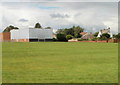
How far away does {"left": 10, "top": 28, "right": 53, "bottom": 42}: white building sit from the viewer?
73.0 m

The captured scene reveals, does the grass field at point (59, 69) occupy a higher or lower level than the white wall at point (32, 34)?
lower

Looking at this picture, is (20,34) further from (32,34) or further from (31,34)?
(32,34)

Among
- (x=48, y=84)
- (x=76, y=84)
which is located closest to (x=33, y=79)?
(x=48, y=84)

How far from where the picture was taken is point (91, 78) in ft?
28.2

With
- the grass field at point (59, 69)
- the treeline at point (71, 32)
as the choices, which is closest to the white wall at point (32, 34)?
the treeline at point (71, 32)

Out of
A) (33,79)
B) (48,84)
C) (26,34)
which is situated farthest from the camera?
(26,34)

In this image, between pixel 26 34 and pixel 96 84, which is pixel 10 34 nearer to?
pixel 26 34

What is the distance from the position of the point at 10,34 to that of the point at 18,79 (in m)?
70.7

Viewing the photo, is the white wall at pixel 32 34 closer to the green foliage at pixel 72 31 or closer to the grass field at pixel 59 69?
the green foliage at pixel 72 31

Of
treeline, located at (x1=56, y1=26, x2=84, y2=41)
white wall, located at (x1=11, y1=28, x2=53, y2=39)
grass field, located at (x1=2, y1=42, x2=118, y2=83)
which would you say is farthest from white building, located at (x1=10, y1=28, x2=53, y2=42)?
grass field, located at (x1=2, y1=42, x2=118, y2=83)

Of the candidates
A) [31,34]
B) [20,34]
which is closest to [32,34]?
[31,34]

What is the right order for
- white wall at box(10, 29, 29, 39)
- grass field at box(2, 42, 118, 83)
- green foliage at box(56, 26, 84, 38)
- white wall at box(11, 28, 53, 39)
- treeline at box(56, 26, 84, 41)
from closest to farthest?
grass field at box(2, 42, 118, 83) < white wall at box(10, 29, 29, 39) < white wall at box(11, 28, 53, 39) < treeline at box(56, 26, 84, 41) < green foliage at box(56, 26, 84, 38)

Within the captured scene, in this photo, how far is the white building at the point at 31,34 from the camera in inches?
2874

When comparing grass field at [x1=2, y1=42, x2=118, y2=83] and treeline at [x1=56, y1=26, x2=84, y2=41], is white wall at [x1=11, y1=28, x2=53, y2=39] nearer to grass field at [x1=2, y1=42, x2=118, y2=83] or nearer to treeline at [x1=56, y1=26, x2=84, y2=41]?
treeline at [x1=56, y1=26, x2=84, y2=41]
